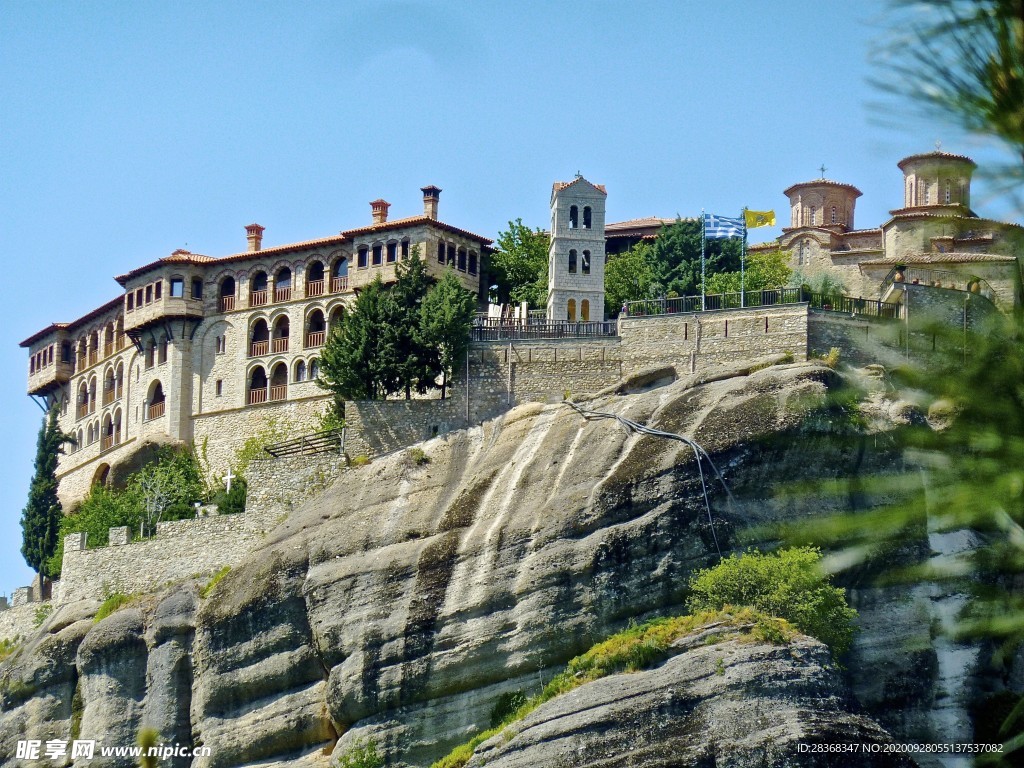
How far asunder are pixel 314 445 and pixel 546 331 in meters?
7.70

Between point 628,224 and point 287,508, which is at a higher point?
point 628,224

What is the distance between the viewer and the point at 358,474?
4406 centimetres

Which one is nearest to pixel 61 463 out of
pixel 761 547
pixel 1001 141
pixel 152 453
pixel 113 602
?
pixel 152 453

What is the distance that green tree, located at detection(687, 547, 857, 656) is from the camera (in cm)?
3584

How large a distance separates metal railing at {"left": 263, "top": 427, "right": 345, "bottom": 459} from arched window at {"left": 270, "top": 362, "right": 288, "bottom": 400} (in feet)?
19.8

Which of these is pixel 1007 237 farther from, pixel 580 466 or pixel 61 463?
pixel 61 463

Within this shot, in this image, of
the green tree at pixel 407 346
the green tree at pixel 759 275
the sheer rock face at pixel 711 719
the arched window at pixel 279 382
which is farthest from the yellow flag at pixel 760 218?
the sheer rock face at pixel 711 719

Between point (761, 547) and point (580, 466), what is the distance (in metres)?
5.04

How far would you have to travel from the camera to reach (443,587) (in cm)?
3956

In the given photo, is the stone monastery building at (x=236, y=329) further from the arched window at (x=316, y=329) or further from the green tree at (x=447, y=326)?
the green tree at (x=447, y=326)

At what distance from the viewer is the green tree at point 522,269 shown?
55.4 metres

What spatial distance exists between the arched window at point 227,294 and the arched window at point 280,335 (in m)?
2.25

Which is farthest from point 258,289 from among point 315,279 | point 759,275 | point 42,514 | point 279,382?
point 759,275

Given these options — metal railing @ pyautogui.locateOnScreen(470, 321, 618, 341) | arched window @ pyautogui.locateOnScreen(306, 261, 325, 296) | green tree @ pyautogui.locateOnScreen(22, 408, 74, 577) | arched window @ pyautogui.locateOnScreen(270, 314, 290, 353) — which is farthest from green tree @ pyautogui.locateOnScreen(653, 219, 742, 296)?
green tree @ pyautogui.locateOnScreen(22, 408, 74, 577)
